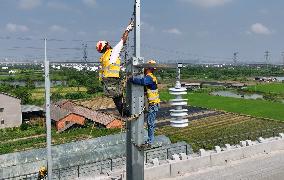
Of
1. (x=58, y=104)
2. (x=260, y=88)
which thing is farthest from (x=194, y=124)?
(x=260, y=88)

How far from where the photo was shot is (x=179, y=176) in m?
15.3

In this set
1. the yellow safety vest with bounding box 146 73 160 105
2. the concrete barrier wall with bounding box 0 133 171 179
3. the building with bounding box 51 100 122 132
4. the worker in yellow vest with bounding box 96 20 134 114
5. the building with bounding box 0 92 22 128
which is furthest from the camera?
the building with bounding box 0 92 22 128

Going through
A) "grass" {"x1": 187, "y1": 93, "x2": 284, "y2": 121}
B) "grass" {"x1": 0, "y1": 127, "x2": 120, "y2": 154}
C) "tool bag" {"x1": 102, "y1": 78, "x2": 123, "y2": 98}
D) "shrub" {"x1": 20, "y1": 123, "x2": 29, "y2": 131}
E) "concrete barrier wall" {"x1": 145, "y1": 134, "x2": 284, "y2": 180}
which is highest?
"tool bag" {"x1": 102, "y1": 78, "x2": 123, "y2": 98}

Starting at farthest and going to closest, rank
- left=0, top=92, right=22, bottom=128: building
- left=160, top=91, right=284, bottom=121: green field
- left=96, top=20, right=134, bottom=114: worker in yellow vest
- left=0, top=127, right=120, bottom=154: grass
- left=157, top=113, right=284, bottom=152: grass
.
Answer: left=160, top=91, right=284, bottom=121: green field, left=0, top=92, right=22, bottom=128: building, left=157, top=113, right=284, bottom=152: grass, left=0, top=127, right=120, bottom=154: grass, left=96, top=20, right=134, bottom=114: worker in yellow vest

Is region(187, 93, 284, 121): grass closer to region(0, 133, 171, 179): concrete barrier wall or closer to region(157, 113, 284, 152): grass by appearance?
region(157, 113, 284, 152): grass

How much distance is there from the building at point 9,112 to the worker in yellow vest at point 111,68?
39539 mm

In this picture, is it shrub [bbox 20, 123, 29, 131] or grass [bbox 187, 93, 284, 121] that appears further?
grass [bbox 187, 93, 284, 121]

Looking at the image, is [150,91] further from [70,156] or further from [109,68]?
[70,156]

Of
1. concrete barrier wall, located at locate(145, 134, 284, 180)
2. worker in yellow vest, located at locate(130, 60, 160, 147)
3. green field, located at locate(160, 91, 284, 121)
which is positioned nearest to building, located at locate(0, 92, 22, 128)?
green field, located at locate(160, 91, 284, 121)

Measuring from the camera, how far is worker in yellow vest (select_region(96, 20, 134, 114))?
7086mm

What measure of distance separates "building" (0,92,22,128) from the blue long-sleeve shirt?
39.9 metres

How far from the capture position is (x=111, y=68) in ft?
23.3

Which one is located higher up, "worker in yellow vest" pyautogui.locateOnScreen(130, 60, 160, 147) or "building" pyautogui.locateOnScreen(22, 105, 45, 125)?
"worker in yellow vest" pyautogui.locateOnScreen(130, 60, 160, 147)

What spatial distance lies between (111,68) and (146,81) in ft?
2.22
